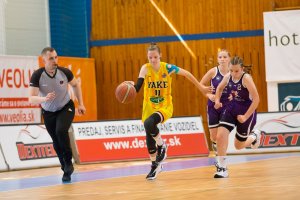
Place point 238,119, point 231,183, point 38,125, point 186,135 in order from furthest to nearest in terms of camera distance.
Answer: point 186,135
point 38,125
point 238,119
point 231,183

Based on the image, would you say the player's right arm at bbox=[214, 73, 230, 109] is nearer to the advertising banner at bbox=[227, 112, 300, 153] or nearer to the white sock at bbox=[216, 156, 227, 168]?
the white sock at bbox=[216, 156, 227, 168]

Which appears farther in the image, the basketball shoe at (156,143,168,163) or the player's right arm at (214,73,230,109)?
the basketball shoe at (156,143,168,163)

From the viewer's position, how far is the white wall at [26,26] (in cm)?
1936

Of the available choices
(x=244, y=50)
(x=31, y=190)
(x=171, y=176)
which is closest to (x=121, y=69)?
(x=244, y=50)

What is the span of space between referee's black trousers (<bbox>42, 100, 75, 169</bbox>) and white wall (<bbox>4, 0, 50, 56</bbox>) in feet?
29.2

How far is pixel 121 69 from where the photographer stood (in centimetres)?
2181

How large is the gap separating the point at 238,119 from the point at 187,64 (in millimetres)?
11181

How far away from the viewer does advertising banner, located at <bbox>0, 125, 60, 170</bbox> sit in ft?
49.3

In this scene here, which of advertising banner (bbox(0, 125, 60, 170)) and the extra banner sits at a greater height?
the extra banner

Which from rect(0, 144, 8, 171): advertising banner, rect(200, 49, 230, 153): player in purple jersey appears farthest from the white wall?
rect(200, 49, 230, 153): player in purple jersey

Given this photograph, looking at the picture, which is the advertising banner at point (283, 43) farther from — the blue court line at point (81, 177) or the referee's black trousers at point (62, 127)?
the referee's black trousers at point (62, 127)

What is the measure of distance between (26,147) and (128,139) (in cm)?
255

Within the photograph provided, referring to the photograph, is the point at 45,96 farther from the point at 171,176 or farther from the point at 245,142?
the point at 245,142

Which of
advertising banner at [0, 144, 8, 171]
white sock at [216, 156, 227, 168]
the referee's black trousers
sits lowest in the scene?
advertising banner at [0, 144, 8, 171]
